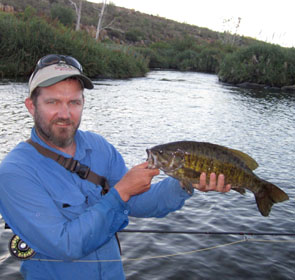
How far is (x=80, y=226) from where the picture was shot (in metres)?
2.12

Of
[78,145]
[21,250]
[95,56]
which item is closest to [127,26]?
[95,56]

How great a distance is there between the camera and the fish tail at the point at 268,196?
114 inches

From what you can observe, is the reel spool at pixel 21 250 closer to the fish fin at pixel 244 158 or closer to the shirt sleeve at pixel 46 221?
the shirt sleeve at pixel 46 221

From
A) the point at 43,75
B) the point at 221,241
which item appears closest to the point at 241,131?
the point at 221,241

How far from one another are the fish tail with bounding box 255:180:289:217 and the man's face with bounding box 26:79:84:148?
1623mm

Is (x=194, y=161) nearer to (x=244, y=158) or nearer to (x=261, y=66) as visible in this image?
(x=244, y=158)

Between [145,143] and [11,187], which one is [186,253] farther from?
[145,143]

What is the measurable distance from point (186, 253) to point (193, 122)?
8.40 metres

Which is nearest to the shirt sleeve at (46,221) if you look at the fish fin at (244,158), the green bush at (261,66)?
the fish fin at (244,158)

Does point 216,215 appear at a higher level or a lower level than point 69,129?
lower

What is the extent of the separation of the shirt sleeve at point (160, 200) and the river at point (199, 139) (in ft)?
4.89

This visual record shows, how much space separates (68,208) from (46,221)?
27 centimetres

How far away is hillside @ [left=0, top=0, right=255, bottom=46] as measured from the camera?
2280 inches

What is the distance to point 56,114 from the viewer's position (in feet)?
8.27
